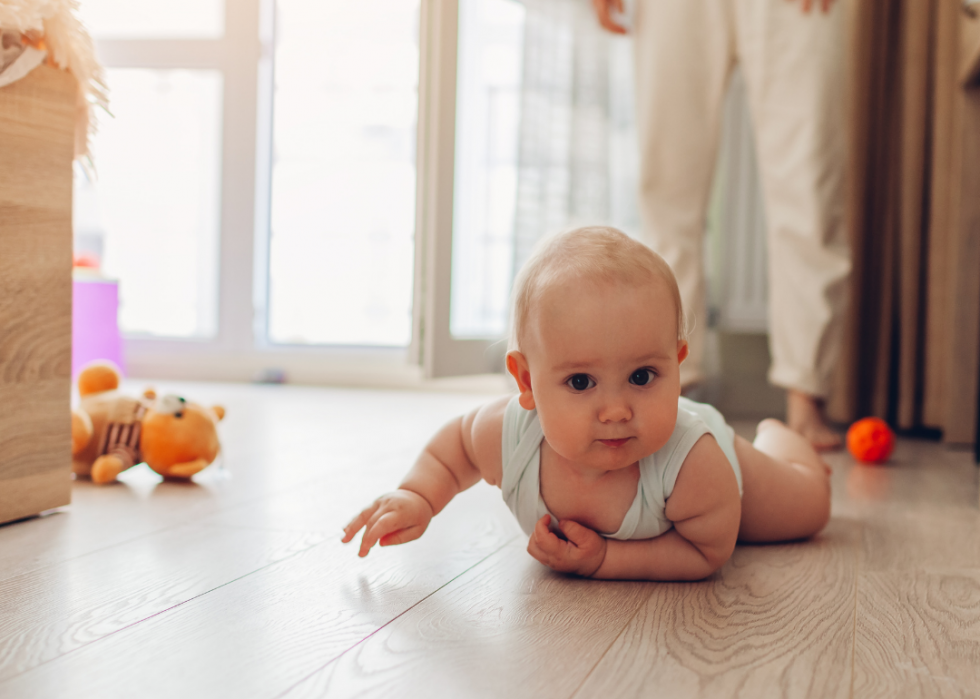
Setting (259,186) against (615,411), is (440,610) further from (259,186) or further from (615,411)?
(259,186)

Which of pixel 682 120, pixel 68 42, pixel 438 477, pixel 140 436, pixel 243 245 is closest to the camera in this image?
pixel 438 477

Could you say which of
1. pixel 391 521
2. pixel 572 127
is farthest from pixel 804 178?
pixel 391 521

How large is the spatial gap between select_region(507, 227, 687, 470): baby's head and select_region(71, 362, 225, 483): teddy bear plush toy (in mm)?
669

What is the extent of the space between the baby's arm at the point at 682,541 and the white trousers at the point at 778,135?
105 centimetres

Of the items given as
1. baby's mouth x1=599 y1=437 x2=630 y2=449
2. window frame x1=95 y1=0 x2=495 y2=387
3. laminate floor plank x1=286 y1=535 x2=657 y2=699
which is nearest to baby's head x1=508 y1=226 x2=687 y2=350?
baby's mouth x1=599 y1=437 x2=630 y2=449

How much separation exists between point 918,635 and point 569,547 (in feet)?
0.92

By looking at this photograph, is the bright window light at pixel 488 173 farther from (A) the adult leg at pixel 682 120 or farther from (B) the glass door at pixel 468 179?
(A) the adult leg at pixel 682 120

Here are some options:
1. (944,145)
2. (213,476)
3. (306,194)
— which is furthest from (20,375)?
(306,194)

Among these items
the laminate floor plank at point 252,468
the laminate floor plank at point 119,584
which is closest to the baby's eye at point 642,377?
the laminate floor plank at point 119,584

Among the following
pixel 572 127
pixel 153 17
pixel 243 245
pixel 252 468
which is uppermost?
pixel 153 17

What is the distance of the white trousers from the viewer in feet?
5.69

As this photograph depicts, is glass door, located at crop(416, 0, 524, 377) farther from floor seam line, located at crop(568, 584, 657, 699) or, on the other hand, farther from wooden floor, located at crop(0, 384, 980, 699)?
floor seam line, located at crop(568, 584, 657, 699)

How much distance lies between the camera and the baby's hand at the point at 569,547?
78cm

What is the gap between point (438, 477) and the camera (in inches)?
34.0
